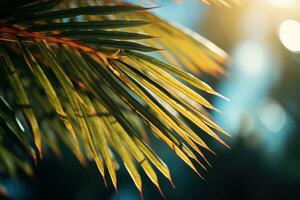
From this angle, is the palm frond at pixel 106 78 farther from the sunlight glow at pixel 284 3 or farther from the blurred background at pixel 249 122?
the blurred background at pixel 249 122

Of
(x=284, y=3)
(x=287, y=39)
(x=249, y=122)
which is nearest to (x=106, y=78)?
(x=284, y=3)

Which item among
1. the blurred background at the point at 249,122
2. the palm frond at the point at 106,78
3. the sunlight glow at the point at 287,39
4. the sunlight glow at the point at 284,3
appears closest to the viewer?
the palm frond at the point at 106,78

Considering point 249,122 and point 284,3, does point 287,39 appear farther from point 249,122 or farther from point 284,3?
point 284,3

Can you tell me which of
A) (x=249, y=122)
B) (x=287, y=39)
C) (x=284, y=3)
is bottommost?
(x=249, y=122)

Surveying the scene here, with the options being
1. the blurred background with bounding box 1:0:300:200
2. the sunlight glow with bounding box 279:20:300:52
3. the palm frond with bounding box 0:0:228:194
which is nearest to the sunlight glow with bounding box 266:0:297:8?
the palm frond with bounding box 0:0:228:194

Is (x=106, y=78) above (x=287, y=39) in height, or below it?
above

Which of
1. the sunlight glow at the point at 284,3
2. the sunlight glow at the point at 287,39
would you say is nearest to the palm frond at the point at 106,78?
the sunlight glow at the point at 284,3

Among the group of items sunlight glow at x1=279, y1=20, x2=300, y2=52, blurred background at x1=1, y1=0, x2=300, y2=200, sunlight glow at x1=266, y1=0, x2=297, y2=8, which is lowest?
blurred background at x1=1, y1=0, x2=300, y2=200

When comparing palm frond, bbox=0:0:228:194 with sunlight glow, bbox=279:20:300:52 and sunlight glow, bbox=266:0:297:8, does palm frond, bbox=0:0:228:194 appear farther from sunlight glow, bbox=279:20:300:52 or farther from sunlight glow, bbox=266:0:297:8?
sunlight glow, bbox=279:20:300:52

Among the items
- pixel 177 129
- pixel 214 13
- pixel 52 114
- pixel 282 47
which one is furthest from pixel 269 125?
pixel 177 129
